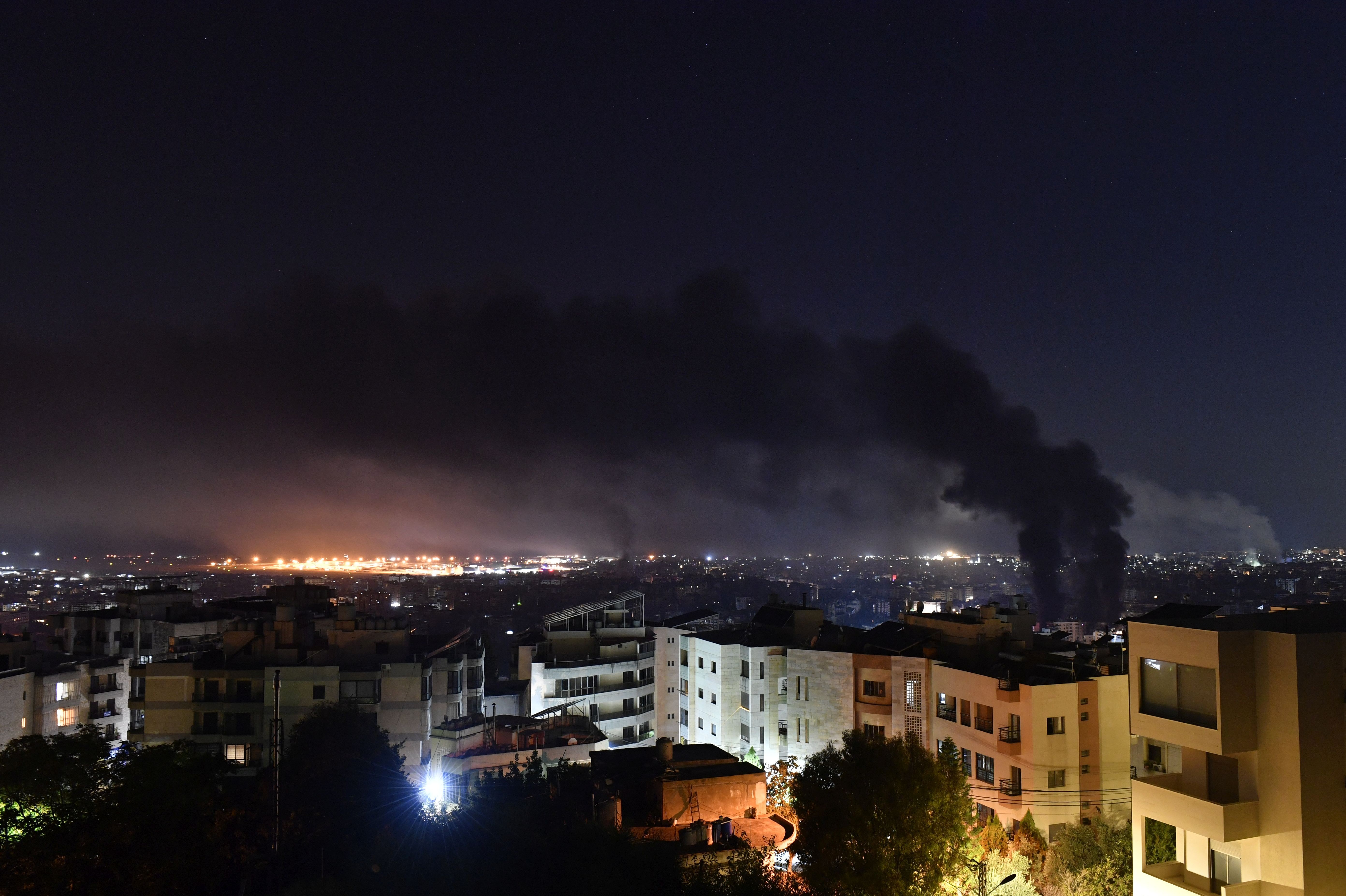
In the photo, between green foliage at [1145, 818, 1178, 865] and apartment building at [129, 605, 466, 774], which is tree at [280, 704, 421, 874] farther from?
green foliage at [1145, 818, 1178, 865]

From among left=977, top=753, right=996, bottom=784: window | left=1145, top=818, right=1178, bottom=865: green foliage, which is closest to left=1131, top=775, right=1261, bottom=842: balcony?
left=1145, top=818, right=1178, bottom=865: green foliage

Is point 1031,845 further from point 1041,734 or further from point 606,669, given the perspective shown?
point 606,669

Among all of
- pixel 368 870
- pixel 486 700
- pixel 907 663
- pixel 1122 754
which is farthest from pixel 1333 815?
pixel 486 700

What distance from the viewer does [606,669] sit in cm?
5028

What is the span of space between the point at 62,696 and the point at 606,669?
31601 mm

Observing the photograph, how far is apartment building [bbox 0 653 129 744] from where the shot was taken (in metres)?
44.5

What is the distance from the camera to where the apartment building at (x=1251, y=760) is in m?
19.1

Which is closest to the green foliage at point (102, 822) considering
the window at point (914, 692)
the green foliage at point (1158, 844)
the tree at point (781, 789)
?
the tree at point (781, 789)

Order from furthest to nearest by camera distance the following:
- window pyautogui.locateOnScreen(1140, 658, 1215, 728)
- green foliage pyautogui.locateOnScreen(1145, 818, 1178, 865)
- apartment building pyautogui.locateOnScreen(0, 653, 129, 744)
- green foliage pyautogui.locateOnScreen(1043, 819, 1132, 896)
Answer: apartment building pyautogui.locateOnScreen(0, 653, 129, 744) → green foliage pyautogui.locateOnScreen(1043, 819, 1132, 896) → green foliage pyautogui.locateOnScreen(1145, 818, 1178, 865) → window pyautogui.locateOnScreen(1140, 658, 1215, 728)

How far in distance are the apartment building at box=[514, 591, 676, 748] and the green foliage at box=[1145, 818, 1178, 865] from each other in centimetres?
3075

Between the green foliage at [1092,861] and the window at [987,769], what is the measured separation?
3.19 meters

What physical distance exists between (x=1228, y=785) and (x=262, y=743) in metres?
36.9

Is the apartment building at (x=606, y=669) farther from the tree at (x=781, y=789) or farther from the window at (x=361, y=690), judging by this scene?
the tree at (x=781, y=789)

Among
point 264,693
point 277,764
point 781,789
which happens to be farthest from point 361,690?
point 781,789
